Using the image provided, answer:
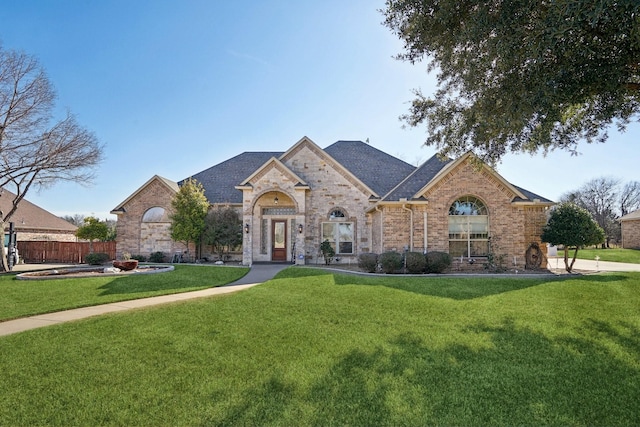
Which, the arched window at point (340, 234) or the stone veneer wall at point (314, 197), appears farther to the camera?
the arched window at point (340, 234)

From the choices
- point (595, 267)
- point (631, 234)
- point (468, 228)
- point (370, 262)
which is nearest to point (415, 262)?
point (370, 262)

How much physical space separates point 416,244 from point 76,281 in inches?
568

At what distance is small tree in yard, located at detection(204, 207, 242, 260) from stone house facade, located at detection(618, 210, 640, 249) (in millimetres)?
43465

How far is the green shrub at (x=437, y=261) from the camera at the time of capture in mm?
15352

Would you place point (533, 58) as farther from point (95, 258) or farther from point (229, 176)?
point (95, 258)

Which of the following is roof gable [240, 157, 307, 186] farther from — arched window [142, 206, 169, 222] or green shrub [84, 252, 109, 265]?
green shrub [84, 252, 109, 265]

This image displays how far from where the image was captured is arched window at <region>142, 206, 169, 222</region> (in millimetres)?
22578

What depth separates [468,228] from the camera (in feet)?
55.4

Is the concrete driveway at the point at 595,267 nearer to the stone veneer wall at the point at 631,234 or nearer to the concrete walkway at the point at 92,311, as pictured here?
the concrete walkway at the point at 92,311

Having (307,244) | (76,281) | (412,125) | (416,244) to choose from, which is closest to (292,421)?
(412,125)

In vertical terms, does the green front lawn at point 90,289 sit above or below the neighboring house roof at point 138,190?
below

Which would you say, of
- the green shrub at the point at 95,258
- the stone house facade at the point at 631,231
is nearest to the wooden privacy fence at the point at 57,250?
the green shrub at the point at 95,258

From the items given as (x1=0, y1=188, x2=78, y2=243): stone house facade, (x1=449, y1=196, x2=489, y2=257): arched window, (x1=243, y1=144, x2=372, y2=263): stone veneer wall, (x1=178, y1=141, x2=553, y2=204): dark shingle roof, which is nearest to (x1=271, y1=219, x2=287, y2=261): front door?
(x1=243, y1=144, x2=372, y2=263): stone veneer wall

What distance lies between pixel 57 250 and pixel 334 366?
28.4m
